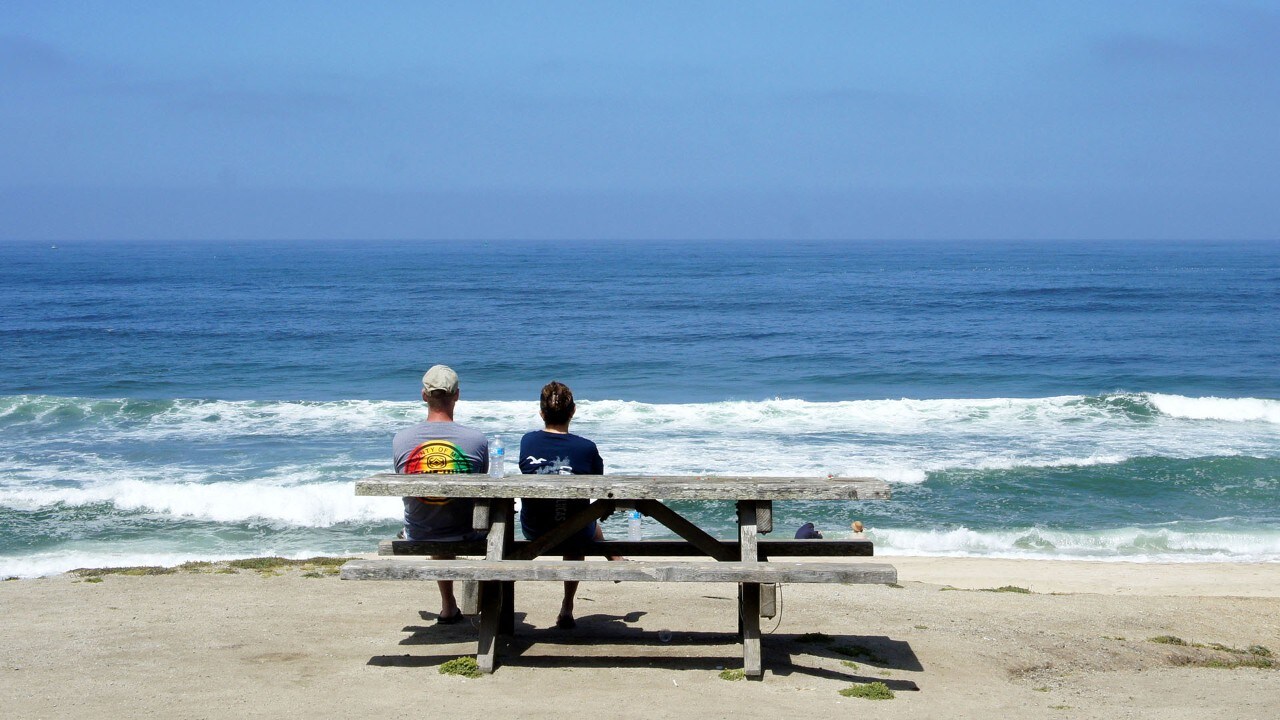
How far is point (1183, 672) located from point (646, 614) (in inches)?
128

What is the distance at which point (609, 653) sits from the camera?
5980 millimetres

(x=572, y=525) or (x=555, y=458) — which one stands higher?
(x=555, y=458)

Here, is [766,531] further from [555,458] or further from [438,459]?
[438,459]

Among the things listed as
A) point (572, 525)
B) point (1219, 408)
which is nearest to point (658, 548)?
point (572, 525)

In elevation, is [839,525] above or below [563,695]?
below

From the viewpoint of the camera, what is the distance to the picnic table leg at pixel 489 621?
5.55 metres

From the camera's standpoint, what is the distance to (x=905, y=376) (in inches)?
1123

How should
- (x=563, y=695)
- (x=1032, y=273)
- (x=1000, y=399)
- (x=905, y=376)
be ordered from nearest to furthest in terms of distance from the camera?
(x=563, y=695) < (x=1000, y=399) < (x=905, y=376) < (x=1032, y=273)

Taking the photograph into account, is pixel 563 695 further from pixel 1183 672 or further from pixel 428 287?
pixel 428 287

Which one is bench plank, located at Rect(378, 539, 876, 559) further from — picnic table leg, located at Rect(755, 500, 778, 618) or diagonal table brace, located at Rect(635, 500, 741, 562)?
picnic table leg, located at Rect(755, 500, 778, 618)

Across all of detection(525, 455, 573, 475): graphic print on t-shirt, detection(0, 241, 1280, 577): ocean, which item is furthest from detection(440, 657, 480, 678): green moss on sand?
detection(0, 241, 1280, 577): ocean

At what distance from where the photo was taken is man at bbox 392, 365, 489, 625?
5934 mm

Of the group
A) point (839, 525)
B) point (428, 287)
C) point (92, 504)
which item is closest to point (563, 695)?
point (839, 525)

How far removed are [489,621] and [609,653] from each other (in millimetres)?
763
